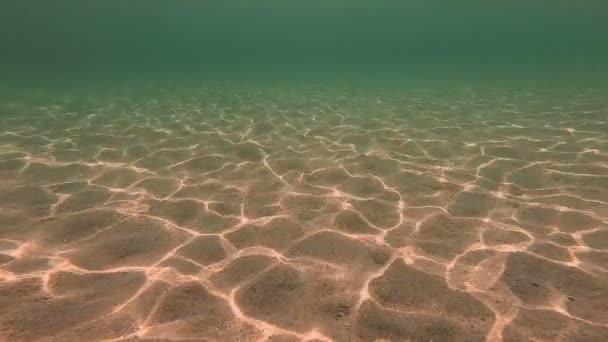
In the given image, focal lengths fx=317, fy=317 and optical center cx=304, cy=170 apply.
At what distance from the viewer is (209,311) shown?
108 inches

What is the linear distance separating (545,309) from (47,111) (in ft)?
47.5

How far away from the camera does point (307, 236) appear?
3904mm

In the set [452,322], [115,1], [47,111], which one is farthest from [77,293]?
[115,1]

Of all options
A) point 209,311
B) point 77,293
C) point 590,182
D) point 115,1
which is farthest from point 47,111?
point 115,1

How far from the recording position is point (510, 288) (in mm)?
2979

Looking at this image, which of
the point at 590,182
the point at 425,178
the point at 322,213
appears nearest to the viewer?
the point at 322,213

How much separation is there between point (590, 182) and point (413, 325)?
4528 mm

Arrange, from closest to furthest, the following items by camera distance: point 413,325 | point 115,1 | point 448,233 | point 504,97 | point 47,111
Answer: point 413,325 → point 448,233 → point 47,111 → point 504,97 → point 115,1

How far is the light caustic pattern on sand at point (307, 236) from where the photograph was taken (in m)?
2.65

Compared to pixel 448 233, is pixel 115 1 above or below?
above

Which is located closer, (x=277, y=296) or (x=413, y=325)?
(x=413, y=325)

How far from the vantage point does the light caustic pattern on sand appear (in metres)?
2.65

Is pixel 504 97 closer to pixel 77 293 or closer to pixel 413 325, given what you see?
pixel 413 325

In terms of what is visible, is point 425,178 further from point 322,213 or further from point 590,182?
point 590,182
